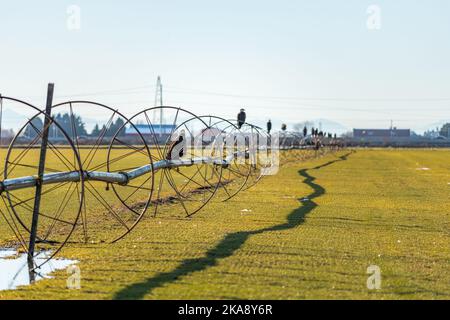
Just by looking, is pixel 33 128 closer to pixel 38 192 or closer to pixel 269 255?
pixel 38 192

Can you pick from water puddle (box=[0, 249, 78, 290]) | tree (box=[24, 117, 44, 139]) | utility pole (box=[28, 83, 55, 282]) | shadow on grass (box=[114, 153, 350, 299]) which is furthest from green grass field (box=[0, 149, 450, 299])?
tree (box=[24, 117, 44, 139])

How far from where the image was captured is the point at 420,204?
15609mm

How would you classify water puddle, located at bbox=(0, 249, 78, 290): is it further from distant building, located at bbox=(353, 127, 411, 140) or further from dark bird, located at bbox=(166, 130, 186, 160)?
distant building, located at bbox=(353, 127, 411, 140)

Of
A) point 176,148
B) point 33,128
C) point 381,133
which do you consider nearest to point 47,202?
point 176,148

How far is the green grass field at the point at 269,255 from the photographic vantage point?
22.1 ft

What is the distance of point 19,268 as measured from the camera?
822 centimetres

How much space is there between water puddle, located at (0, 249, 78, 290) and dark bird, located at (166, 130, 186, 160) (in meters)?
4.60

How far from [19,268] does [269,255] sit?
2988 millimetres

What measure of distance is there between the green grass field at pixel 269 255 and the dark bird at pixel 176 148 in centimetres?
114

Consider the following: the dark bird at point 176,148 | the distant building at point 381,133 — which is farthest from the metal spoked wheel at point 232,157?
the distant building at point 381,133

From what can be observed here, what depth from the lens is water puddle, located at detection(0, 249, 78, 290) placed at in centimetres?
755
